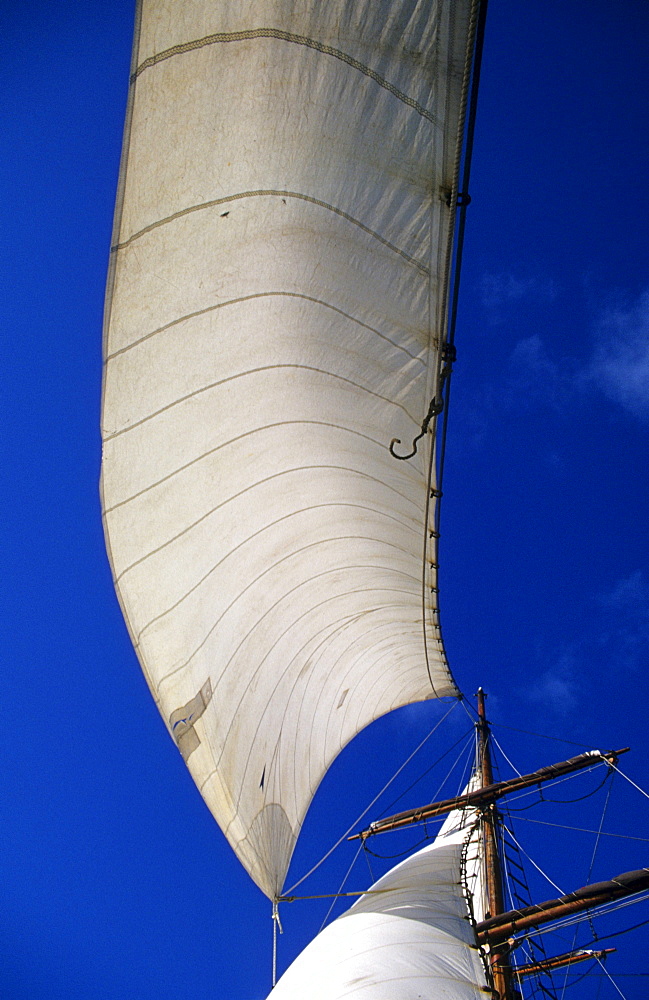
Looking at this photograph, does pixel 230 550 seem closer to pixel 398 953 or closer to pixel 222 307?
pixel 222 307

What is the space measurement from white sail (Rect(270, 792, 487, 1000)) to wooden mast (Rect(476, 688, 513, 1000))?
26.1 inches

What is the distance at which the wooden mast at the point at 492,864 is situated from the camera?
10938 millimetres

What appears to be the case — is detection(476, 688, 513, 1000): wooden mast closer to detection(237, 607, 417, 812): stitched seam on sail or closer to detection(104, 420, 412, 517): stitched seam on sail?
detection(237, 607, 417, 812): stitched seam on sail

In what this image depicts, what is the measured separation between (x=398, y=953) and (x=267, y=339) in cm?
893

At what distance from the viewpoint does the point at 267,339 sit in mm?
4109

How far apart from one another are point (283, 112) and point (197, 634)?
3.92 meters

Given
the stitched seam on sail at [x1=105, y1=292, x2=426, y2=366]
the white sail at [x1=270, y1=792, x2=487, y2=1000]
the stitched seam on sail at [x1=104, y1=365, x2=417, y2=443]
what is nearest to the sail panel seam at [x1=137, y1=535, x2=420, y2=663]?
the stitched seam on sail at [x1=104, y1=365, x2=417, y2=443]

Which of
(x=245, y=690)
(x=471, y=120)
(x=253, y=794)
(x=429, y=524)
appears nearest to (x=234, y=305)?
(x=471, y=120)

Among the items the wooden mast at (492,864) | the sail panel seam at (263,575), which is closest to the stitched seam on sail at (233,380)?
the sail panel seam at (263,575)

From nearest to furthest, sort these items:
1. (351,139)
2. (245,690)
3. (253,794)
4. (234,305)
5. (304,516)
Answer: (351,139)
(234,305)
(304,516)
(245,690)
(253,794)

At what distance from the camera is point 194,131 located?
127 inches

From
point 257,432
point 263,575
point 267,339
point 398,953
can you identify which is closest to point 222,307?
point 267,339

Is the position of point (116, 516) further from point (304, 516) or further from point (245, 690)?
point (245, 690)

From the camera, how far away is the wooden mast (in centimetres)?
1094
